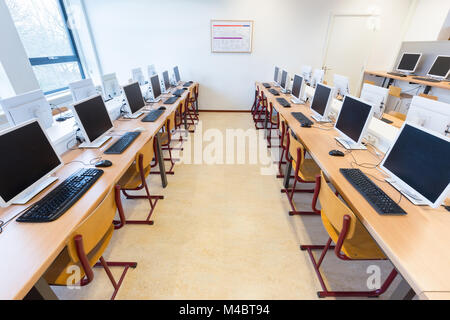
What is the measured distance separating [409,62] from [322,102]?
416 centimetres

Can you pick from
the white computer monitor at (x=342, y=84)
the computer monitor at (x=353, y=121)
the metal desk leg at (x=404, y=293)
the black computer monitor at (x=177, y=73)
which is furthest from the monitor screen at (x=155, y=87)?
the metal desk leg at (x=404, y=293)

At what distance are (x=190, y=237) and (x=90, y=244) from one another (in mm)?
988

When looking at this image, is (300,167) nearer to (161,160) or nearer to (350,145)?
(350,145)

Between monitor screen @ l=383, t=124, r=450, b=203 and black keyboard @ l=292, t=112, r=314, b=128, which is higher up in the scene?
monitor screen @ l=383, t=124, r=450, b=203

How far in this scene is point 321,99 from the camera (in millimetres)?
2619

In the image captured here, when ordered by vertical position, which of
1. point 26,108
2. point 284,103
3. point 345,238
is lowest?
point 345,238

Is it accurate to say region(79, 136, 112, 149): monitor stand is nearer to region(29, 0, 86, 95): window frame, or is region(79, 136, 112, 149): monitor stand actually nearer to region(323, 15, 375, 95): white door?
region(29, 0, 86, 95): window frame

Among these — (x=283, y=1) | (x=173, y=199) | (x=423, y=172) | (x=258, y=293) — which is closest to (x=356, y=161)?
(x=423, y=172)

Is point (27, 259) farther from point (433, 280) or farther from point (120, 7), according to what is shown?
point (120, 7)

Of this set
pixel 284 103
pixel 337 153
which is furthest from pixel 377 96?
pixel 284 103

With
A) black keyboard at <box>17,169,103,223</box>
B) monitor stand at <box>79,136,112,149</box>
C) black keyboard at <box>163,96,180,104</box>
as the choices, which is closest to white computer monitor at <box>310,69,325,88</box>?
black keyboard at <box>163,96,180,104</box>

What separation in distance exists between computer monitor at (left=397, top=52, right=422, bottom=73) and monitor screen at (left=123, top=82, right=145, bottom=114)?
602 centimetres

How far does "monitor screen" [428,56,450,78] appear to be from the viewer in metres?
4.24

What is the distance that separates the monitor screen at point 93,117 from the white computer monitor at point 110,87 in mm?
1252
